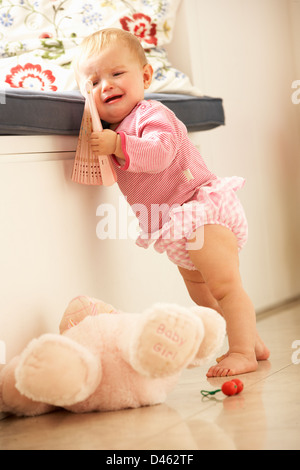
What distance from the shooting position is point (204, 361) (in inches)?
43.2

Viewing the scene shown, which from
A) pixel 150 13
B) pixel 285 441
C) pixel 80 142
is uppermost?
pixel 150 13

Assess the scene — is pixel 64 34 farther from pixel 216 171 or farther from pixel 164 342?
pixel 164 342

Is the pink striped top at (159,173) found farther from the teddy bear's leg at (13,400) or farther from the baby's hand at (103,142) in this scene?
the teddy bear's leg at (13,400)

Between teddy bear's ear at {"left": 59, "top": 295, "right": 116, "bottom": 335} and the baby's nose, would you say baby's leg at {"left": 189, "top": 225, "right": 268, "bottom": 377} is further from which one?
the baby's nose

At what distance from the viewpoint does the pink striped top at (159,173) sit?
1386 mm

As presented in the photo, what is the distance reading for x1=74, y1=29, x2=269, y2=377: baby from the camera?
4.50ft

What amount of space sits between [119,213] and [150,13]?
779mm

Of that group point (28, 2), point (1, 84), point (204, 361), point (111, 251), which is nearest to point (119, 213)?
point (111, 251)

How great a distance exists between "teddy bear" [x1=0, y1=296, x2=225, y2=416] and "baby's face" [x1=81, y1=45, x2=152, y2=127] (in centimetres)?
48

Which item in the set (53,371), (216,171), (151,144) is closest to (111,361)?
(53,371)

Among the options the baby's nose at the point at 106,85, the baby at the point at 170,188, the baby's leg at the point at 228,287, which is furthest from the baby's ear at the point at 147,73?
the baby's leg at the point at 228,287

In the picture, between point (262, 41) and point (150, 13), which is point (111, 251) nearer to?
point (150, 13)

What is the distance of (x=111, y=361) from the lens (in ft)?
3.55

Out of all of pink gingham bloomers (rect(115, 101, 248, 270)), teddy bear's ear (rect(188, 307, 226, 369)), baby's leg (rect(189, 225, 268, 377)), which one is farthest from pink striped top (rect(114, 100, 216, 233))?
teddy bear's ear (rect(188, 307, 226, 369))
